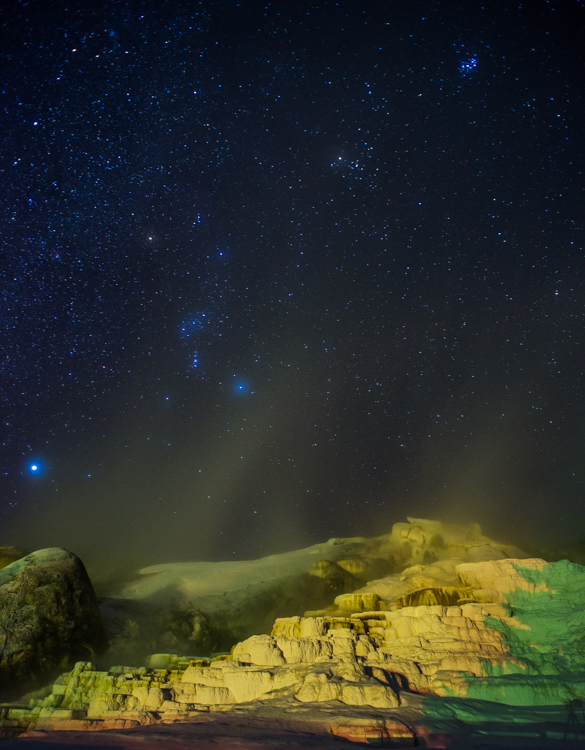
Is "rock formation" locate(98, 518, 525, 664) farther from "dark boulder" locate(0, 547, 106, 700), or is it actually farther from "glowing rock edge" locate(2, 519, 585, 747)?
"glowing rock edge" locate(2, 519, 585, 747)

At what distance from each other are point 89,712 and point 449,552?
37.8m

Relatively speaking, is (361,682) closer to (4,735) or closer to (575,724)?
(575,724)

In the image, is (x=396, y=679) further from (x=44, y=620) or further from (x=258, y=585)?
(x=258, y=585)

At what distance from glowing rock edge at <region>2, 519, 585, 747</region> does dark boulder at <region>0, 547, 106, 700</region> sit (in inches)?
67.0

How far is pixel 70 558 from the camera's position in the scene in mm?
28578

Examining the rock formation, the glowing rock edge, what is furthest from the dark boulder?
the rock formation

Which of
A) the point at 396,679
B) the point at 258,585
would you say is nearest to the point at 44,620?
the point at 258,585

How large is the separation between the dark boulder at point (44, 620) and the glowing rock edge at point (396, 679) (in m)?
1.70

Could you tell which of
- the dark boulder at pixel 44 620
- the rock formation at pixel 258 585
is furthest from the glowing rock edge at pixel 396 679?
the rock formation at pixel 258 585

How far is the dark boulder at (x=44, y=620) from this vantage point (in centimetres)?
2256

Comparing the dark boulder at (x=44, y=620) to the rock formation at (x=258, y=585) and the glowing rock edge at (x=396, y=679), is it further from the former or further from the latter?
the rock formation at (x=258, y=585)

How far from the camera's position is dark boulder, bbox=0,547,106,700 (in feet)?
74.0

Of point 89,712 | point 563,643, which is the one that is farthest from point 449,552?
point 89,712

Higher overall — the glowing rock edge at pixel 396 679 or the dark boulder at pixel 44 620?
the dark boulder at pixel 44 620
